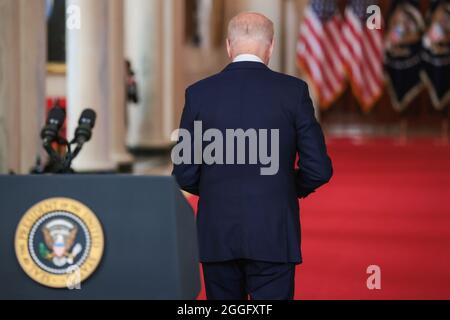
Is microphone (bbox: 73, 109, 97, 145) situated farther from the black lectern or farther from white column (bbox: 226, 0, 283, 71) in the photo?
white column (bbox: 226, 0, 283, 71)

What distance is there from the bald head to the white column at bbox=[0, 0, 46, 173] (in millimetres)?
3821

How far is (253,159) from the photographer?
13.3 ft

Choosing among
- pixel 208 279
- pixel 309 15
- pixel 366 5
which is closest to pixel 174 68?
pixel 309 15

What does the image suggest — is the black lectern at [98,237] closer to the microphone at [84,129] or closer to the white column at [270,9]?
the microphone at [84,129]

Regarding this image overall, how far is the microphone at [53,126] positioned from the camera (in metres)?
5.13

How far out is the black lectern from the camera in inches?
135

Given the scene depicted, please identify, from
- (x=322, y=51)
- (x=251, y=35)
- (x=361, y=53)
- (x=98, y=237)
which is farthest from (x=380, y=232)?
(x=322, y=51)

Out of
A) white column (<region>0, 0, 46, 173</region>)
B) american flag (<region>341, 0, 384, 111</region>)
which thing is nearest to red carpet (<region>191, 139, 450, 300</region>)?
white column (<region>0, 0, 46, 173</region>)

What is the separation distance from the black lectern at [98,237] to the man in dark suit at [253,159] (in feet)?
1.55

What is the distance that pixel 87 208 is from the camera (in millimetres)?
3504

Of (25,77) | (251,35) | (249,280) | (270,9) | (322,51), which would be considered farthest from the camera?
(270,9)

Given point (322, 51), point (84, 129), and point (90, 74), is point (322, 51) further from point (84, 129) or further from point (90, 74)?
point (84, 129)

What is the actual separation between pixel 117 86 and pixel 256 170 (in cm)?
1262
